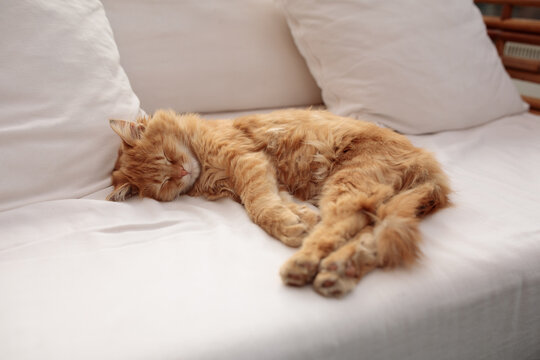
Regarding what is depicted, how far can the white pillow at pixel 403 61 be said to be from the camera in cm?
177

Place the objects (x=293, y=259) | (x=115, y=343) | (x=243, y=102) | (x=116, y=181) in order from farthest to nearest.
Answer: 1. (x=243, y=102)
2. (x=116, y=181)
3. (x=293, y=259)
4. (x=115, y=343)

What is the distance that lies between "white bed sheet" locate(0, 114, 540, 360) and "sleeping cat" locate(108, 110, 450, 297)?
6cm

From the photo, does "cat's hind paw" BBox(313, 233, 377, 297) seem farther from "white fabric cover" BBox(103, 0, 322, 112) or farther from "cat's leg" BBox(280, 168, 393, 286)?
"white fabric cover" BBox(103, 0, 322, 112)

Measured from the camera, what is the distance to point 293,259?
93 centimetres

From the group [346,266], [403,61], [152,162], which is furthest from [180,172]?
[403,61]

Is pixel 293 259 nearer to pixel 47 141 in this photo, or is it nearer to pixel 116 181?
pixel 116 181

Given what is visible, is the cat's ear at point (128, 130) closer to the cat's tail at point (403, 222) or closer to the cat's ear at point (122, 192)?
the cat's ear at point (122, 192)

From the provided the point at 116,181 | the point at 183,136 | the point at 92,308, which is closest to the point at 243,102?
the point at 183,136

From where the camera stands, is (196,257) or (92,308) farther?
(196,257)

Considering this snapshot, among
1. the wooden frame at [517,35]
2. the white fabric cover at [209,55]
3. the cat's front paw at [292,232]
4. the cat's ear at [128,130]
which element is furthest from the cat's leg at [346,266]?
the wooden frame at [517,35]

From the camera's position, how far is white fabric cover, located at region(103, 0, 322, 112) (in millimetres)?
1791

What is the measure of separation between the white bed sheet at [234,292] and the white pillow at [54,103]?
4.5 inches

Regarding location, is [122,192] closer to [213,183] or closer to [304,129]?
[213,183]

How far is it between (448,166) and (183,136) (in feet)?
3.54
